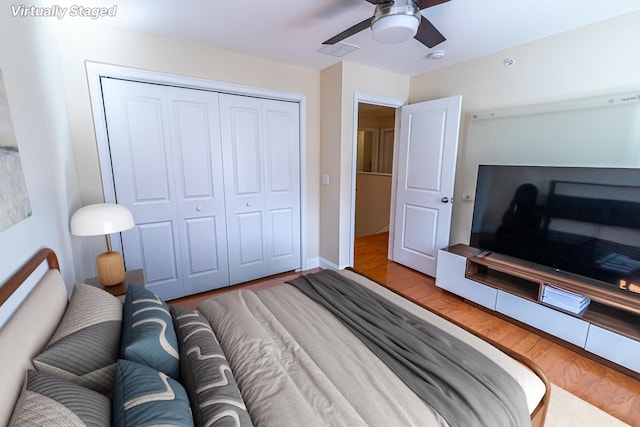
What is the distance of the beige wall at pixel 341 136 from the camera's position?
118 inches

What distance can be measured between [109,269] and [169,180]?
1.04 metres

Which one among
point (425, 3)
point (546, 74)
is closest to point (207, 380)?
point (425, 3)

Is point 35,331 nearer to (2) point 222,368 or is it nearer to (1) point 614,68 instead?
(2) point 222,368

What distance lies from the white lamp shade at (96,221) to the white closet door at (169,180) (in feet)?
2.87

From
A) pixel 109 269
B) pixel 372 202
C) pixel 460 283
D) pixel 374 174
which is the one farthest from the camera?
pixel 372 202

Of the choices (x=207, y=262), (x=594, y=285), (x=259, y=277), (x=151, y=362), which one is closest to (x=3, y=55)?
(x=151, y=362)

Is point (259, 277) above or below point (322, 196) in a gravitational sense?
below

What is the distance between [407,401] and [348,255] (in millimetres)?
2387

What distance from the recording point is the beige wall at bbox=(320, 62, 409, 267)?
9.85ft

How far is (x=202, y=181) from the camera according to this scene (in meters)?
2.70

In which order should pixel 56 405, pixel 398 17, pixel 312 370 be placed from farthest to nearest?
pixel 398 17
pixel 312 370
pixel 56 405

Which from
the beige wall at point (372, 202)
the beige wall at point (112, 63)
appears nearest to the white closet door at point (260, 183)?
the beige wall at point (112, 63)

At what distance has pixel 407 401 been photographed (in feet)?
3.19

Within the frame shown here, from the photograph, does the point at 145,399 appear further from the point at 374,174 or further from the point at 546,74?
the point at 374,174
